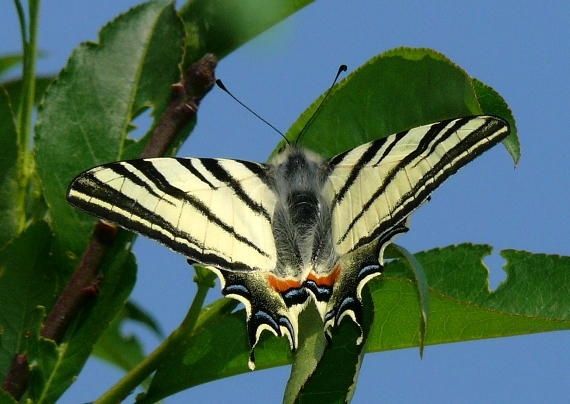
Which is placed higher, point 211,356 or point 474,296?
point 474,296

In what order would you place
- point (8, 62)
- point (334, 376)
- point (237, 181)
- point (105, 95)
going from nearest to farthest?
point (334, 376) → point (105, 95) → point (237, 181) → point (8, 62)

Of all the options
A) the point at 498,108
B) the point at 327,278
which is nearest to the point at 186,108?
the point at 327,278

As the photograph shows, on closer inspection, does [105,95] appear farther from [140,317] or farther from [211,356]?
[140,317]

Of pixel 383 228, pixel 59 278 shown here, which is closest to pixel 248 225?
pixel 383 228

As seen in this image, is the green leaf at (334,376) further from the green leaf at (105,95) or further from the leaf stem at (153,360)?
the green leaf at (105,95)

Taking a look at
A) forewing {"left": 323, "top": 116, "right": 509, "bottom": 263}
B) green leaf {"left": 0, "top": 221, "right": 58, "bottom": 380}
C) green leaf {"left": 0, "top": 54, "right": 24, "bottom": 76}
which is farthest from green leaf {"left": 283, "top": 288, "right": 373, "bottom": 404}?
green leaf {"left": 0, "top": 54, "right": 24, "bottom": 76}

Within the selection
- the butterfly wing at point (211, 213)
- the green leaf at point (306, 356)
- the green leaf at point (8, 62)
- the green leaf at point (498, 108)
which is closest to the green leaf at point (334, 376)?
the green leaf at point (306, 356)
